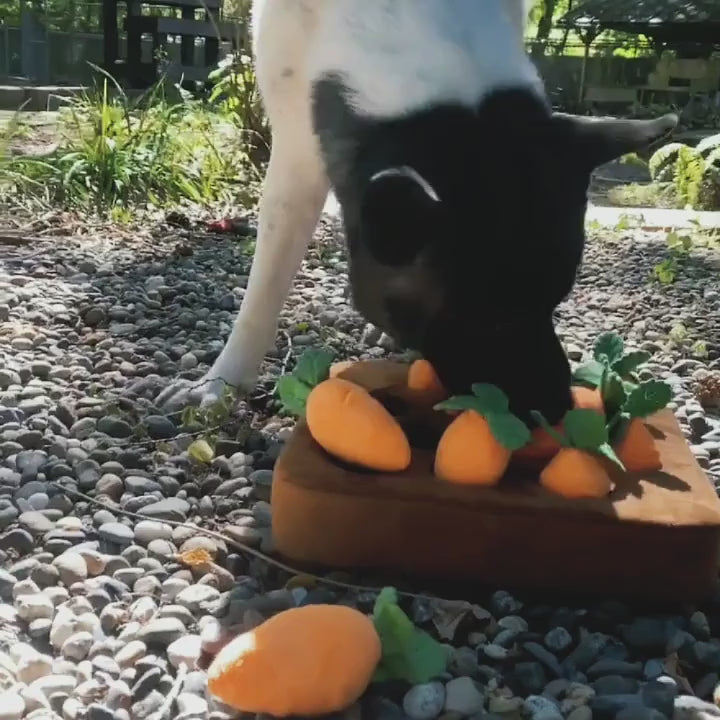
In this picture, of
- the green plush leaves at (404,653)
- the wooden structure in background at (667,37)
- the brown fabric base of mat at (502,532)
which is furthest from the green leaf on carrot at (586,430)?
the wooden structure in background at (667,37)

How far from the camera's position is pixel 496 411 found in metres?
1.87

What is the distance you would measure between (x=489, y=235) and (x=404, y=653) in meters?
0.76

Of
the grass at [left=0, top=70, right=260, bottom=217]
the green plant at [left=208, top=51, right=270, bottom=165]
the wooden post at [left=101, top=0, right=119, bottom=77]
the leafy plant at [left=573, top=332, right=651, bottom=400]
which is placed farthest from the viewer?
the wooden post at [left=101, top=0, right=119, bottom=77]

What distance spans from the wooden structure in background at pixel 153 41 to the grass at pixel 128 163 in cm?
578

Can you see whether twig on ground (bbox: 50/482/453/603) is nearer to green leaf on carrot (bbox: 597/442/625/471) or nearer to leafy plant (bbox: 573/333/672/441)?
green leaf on carrot (bbox: 597/442/625/471)

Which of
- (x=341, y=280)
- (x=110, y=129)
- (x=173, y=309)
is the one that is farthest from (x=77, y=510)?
(x=110, y=129)

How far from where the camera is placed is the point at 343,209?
7.25 feet

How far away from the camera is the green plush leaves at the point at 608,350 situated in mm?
2305

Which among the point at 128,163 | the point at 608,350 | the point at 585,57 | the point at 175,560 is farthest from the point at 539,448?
the point at 585,57

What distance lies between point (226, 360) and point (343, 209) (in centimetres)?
72

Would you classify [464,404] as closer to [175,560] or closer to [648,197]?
[175,560]

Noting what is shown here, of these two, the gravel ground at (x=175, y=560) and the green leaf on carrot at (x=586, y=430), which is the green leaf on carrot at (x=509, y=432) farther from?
the gravel ground at (x=175, y=560)

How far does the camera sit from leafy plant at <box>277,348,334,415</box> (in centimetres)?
212

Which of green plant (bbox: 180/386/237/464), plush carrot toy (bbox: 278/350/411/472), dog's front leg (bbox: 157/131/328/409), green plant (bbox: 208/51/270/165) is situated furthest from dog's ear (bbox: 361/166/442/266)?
green plant (bbox: 208/51/270/165)
